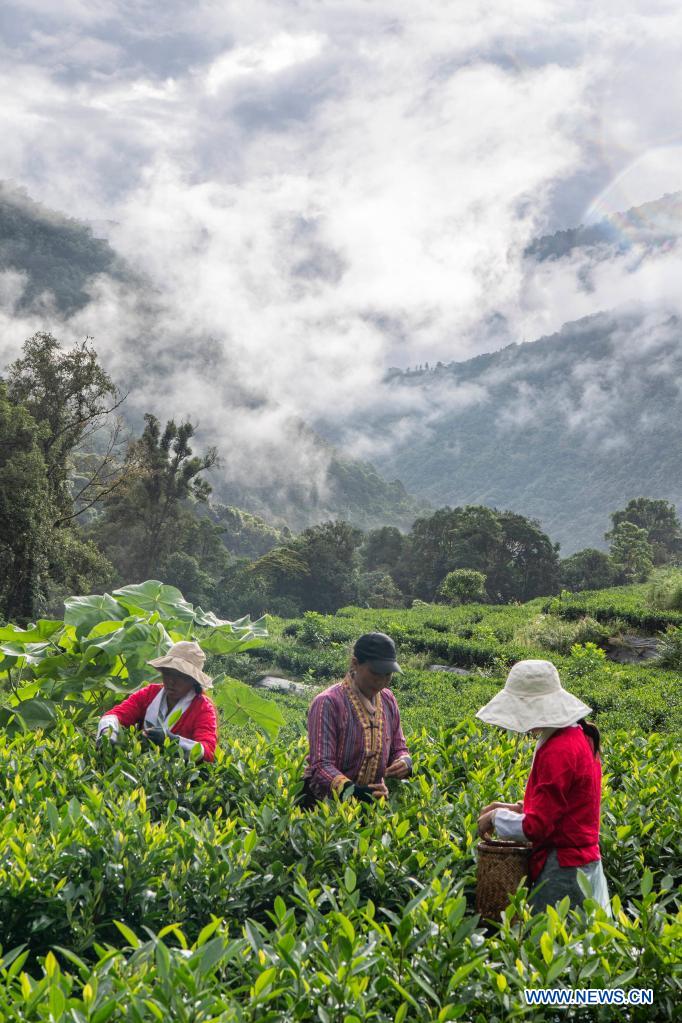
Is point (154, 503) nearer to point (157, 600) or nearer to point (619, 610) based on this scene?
point (619, 610)

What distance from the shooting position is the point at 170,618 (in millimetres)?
6117

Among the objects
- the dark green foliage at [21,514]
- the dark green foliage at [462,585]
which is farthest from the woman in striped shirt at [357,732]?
the dark green foliage at [462,585]

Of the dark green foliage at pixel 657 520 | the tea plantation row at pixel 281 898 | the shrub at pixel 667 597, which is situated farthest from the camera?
the dark green foliage at pixel 657 520

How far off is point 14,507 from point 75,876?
59.2 ft

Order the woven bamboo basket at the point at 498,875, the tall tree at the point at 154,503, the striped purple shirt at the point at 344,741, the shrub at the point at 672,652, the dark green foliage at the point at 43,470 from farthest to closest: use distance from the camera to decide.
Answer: the tall tree at the point at 154,503 → the dark green foliage at the point at 43,470 → the shrub at the point at 672,652 → the striped purple shirt at the point at 344,741 → the woven bamboo basket at the point at 498,875

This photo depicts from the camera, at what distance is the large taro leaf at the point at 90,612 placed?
18.2ft

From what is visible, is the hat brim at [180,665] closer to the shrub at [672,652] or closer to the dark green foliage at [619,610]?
the shrub at [672,652]

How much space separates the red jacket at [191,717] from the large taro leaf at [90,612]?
1093 mm

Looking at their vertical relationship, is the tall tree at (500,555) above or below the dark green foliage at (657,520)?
below

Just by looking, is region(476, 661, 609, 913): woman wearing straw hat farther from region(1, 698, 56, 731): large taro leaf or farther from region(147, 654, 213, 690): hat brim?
region(1, 698, 56, 731): large taro leaf

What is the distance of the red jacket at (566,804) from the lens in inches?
112

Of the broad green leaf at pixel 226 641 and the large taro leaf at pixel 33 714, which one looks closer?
the large taro leaf at pixel 33 714

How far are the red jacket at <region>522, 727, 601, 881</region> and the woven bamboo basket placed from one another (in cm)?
9

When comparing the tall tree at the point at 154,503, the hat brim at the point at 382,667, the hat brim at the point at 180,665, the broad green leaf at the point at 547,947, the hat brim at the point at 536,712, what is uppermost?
the tall tree at the point at 154,503
